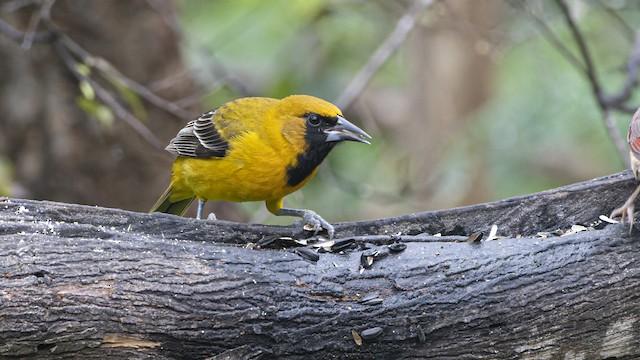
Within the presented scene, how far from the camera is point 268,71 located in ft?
36.0

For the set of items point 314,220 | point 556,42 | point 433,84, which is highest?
point 556,42

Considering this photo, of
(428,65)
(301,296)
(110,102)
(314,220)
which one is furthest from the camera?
(428,65)

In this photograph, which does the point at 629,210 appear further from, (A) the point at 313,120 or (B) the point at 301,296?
(A) the point at 313,120

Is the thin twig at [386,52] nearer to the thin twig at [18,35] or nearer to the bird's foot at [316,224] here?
the thin twig at [18,35]

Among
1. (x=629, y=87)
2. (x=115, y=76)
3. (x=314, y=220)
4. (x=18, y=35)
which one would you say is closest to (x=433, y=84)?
(x=629, y=87)

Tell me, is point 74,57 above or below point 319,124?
above

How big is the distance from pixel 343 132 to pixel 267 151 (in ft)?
1.36

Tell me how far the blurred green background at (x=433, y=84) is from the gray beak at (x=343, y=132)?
7.04ft

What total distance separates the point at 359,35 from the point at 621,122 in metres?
3.83

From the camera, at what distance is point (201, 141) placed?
16.8 feet

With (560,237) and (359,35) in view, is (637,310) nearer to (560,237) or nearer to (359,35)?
(560,237)

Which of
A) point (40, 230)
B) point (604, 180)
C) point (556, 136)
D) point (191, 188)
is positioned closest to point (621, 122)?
point (556, 136)

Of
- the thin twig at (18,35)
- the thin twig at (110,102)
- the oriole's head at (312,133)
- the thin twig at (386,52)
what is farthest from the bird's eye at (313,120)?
the thin twig at (386,52)

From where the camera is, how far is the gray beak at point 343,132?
4645 millimetres
